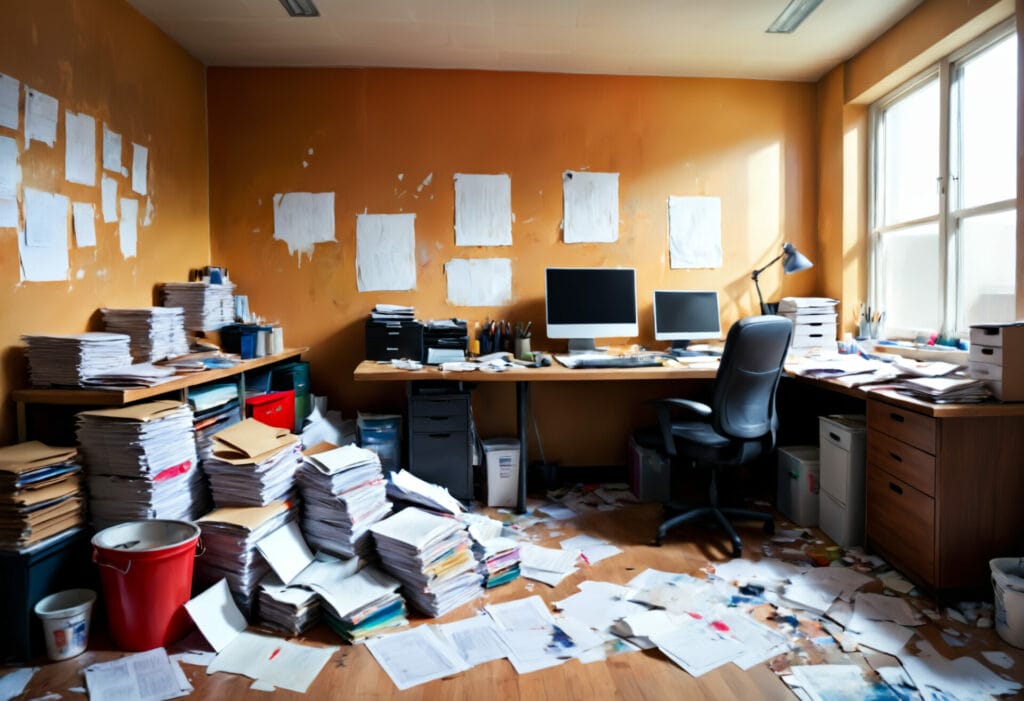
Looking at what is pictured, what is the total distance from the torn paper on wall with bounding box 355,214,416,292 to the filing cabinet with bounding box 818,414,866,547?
259cm

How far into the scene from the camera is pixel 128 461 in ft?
7.72

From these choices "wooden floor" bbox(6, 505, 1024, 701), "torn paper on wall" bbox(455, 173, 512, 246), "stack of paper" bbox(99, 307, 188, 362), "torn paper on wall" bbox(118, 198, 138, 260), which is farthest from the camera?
"torn paper on wall" bbox(455, 173, 512, 246)

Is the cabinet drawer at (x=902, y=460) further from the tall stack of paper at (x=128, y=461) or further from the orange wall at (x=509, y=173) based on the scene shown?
the tall stack of paper at (x=128, y=461)

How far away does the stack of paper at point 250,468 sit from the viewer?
247cm

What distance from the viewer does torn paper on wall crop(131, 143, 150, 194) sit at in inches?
122

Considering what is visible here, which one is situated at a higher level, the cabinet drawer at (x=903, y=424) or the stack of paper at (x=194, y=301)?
the stack of paper at (x=194, y=301)

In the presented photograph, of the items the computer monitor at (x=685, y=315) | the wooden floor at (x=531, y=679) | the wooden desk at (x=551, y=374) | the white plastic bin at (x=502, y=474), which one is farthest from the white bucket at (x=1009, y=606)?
the white plastic bin at (x=502, y=474)

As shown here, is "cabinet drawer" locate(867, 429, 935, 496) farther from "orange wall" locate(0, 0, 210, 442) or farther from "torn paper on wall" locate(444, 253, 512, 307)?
"orange wall" locate(0, 0, 210, 442)

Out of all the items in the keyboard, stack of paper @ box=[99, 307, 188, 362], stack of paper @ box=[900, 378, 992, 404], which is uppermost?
stack of paper @ box=[99, 307, 188, 362]

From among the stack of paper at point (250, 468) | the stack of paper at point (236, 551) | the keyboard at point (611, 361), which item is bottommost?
the stack of paper at point (236, 551)

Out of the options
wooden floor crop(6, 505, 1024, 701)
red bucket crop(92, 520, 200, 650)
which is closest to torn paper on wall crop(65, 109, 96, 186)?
red bucket crop(92, 520, 200, 650)

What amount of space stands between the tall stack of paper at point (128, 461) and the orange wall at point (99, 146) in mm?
347

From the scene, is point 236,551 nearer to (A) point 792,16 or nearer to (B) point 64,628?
(B) point 64,628

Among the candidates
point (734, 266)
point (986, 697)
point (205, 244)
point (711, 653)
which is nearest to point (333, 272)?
point (205, 244)
